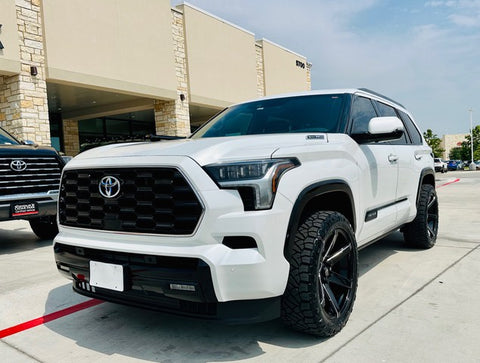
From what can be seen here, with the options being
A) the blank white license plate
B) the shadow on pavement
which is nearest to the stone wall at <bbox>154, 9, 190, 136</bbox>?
the shadow on pavement

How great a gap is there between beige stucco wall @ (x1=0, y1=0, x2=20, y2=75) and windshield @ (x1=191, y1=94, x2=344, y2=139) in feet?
33.6

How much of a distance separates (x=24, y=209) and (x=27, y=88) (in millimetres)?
8711

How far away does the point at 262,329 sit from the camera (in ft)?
9.59

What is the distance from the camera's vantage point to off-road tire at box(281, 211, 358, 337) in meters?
2.52

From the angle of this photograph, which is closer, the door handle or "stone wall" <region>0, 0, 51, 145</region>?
the door handle

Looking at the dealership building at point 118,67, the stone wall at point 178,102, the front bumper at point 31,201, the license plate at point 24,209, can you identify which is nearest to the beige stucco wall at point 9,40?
the dealership building at point 118,67

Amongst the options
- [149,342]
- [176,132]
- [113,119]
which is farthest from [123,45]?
[149,342]

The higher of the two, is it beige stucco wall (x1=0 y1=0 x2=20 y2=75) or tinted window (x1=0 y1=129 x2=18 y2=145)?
beige stucco wall (x1=0 y1=0 x2=20 y2=75)

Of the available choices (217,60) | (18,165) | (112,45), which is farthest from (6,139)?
(217,60)

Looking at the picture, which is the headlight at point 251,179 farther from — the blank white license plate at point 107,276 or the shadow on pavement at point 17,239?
the shadow on pavement at point 17,239

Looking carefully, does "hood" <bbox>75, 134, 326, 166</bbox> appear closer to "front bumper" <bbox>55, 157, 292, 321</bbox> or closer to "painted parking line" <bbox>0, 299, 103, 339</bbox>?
"front bumper" <bbox>55, 157, 292, 321</bbox>

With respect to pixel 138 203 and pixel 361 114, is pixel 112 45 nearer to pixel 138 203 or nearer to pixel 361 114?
pixel 361 114

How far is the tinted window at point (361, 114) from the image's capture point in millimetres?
3605

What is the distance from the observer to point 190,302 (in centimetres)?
243
